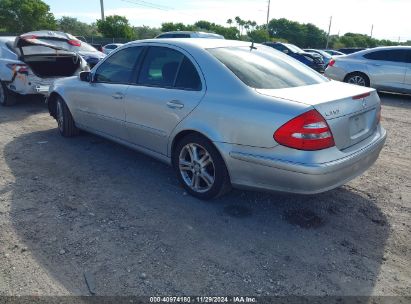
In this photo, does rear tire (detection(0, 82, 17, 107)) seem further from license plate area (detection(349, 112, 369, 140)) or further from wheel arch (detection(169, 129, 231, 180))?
license plate area (detection(349, 112, 369, 140))

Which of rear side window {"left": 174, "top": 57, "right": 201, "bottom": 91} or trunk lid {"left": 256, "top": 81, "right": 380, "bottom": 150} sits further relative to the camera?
rear side window {"left": 174, "top": 57, "right": 201, "bottom": 91}

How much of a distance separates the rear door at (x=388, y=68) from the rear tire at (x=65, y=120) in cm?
864

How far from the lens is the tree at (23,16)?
45281 millimetres

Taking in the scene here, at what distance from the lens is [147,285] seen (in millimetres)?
2457

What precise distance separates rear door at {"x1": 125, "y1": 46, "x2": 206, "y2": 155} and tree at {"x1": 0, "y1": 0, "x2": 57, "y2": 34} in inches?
1909

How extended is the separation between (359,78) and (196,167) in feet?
28.7

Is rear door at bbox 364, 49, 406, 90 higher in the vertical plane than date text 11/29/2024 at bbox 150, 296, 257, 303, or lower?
higher

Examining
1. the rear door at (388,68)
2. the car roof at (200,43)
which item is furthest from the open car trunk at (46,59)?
the rear door at (388,68)

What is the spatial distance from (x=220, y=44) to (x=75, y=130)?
9.94 ft

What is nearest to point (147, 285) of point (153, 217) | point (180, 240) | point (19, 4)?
point (180, 240)

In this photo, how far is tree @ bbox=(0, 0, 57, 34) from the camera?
45.3 metres

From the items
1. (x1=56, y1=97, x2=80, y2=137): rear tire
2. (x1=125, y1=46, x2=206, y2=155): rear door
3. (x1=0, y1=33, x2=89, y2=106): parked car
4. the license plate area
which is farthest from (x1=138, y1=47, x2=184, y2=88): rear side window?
(x1=0, y1=33, x2=89, y2=106): parked car

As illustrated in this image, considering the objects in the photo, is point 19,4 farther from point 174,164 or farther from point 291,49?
point 174,164

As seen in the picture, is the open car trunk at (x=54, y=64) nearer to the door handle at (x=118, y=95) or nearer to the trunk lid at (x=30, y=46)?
the trunk lid at (x=30, y=46)
